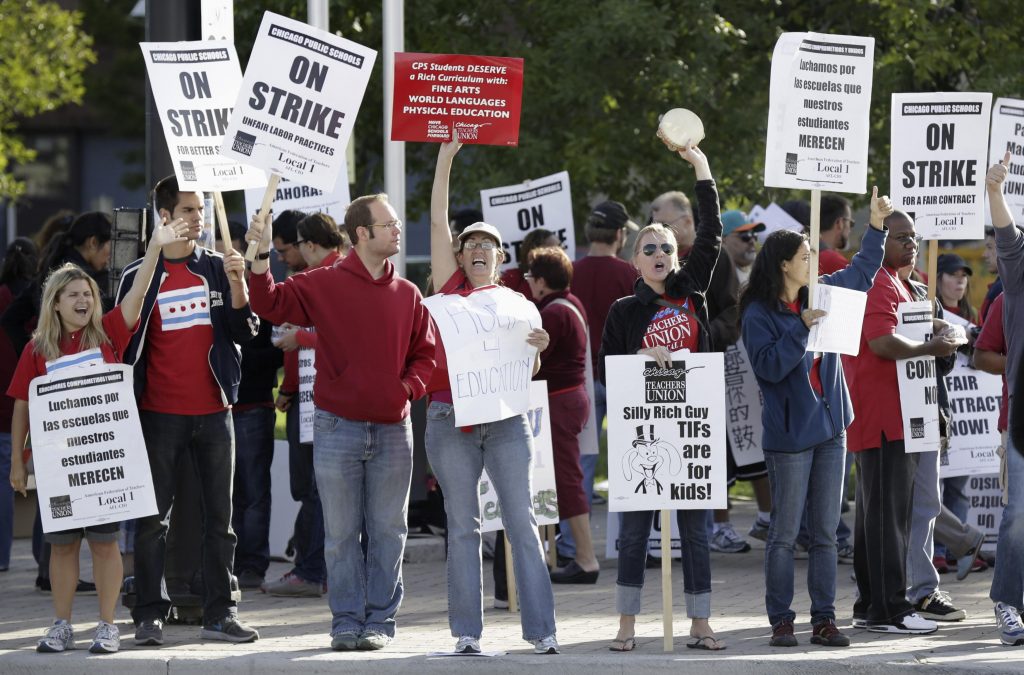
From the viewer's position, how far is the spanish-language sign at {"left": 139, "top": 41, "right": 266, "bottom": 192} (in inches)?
324

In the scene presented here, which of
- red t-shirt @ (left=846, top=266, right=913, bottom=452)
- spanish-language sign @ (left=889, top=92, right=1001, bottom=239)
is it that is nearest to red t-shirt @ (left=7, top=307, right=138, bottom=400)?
red t-shirt @ (left=846, top=266, right=913, bottom=452)

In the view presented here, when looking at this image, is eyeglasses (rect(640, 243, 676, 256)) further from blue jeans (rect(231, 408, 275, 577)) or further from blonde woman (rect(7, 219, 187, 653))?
blue jeans (rect(231, 408, 275, 577))

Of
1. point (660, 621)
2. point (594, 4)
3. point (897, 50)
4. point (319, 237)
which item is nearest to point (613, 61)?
point (594, 4)

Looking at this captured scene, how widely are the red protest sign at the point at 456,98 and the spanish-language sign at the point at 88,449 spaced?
2.17 meters

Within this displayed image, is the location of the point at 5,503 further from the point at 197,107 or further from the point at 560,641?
the point at 560,641

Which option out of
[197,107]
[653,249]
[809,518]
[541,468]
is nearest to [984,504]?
[541,468]

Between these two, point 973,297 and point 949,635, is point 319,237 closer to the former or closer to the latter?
point 949,635

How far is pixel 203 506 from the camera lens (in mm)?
8453

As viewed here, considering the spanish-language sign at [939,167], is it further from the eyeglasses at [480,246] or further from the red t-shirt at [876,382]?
the eyeglasses at [480,246]

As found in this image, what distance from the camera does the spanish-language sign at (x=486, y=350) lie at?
7.77 meters

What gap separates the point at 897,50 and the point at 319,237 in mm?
8913

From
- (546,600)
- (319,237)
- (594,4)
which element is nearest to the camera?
(546,600)

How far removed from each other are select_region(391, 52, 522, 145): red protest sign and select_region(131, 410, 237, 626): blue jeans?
1974 mm

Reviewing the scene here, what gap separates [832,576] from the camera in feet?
26.3
